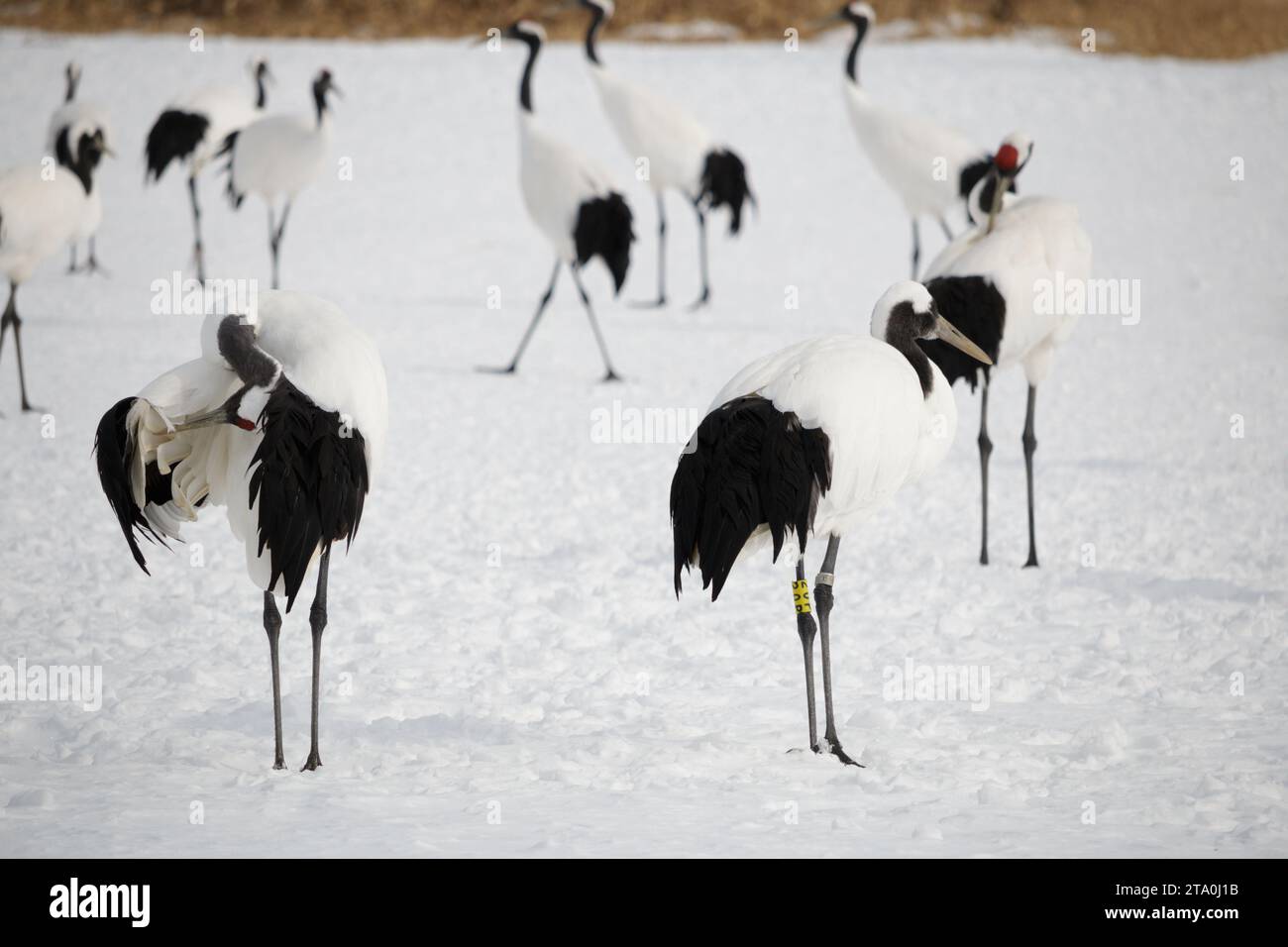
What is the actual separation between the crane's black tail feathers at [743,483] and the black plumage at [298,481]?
79 centimetres

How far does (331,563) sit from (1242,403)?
17.0 feet

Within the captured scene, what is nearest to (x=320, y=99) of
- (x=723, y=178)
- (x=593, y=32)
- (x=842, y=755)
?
(x=593, y=32)

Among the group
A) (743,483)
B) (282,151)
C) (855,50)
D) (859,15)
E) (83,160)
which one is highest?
(859,15)

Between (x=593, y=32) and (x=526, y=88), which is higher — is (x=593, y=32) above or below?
above

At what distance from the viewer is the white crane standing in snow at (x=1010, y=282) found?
5.83m

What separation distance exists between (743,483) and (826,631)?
52cm

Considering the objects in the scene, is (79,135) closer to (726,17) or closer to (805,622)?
(805,622)

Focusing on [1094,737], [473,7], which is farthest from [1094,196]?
[1094,737]

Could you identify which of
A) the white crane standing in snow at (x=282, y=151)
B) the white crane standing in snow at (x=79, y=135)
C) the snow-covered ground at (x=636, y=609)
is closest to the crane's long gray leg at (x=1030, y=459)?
the snow-covered ground at (x=636, y=609)

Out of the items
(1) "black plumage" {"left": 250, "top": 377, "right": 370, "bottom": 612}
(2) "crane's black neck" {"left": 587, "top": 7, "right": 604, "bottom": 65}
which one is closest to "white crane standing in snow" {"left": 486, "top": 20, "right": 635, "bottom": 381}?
(2) "crane's black neck" {"left": 587, "top": 7, "right": 604, "bottom": 65}

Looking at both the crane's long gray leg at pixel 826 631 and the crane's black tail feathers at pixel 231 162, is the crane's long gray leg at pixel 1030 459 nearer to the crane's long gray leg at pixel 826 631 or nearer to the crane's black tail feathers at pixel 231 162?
the crane's long gray leg at pixel 826 631

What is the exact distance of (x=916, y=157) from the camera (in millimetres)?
10539

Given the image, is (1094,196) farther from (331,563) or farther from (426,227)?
(331,563)

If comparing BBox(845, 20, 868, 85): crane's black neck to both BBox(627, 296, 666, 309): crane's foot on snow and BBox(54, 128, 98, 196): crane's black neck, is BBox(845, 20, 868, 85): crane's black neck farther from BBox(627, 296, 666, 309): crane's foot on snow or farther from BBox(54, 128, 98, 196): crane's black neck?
BBox(54, 128, 98, 196): crane's black neck
